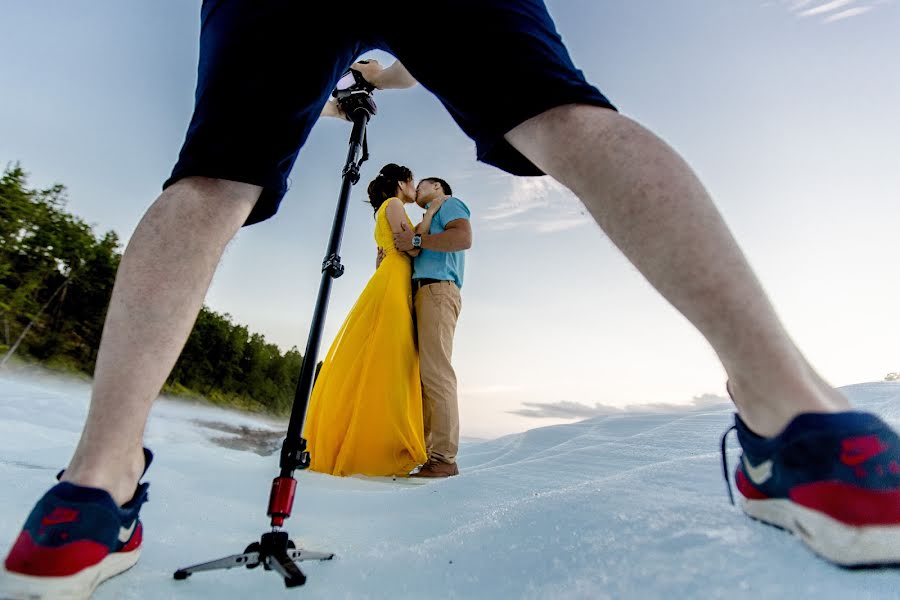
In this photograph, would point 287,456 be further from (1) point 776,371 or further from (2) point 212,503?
(1) point 776,371

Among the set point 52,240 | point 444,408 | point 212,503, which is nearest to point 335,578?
point 212,503

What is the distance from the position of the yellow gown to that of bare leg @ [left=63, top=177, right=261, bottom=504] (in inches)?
87.9

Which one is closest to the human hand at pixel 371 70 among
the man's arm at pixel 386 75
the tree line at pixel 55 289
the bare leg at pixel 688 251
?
the man's arm at pixel 386 75

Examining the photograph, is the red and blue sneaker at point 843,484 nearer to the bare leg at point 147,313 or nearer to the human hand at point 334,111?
the bare leg at point 147,313

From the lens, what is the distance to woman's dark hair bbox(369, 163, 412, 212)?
12.8 ft

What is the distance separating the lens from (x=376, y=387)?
10.1ft

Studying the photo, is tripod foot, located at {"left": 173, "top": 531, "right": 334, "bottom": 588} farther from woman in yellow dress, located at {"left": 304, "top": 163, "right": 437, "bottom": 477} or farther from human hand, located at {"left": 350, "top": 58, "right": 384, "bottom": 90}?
woman in yellow dress, located at {"left": 304, "top": 163, "right": 437, "bottom": 477}

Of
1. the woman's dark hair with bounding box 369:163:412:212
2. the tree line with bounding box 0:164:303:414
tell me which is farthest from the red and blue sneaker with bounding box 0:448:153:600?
the tree line with bounding box 0:164:303:414

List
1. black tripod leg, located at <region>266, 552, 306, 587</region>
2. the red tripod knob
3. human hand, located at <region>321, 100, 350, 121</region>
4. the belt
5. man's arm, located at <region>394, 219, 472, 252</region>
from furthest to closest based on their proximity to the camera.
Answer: the belt, man's arm, located at <region>394, 219, 472, 252</region>, human hand, located at <region>321, 100, 350, 121</region>, the red tripod knob, black tripod leg, located at <region>266, 552, 306, 587</region>

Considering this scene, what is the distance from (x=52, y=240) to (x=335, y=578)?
2786 cm

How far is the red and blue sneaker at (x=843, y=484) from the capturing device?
522 mm

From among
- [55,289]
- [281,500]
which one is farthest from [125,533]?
[55,289]

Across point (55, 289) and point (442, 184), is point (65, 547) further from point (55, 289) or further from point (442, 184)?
point (55, 289)

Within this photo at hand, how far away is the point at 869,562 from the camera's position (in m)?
0.53
